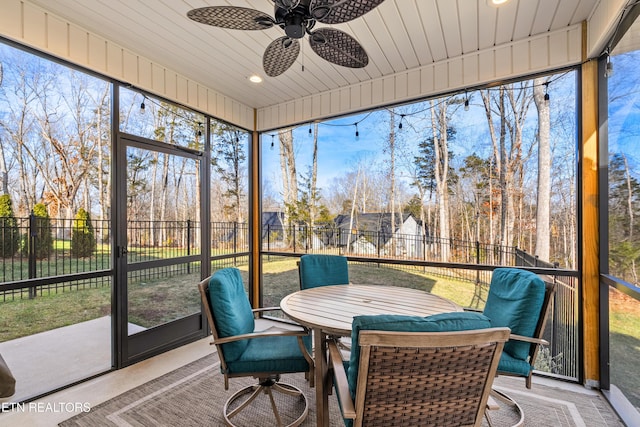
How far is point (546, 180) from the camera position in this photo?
9.07 ft

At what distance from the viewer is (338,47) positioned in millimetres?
1958

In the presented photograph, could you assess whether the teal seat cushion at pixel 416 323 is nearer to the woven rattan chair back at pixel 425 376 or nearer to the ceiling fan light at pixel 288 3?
the woven rattan chair back at pixel 425 376

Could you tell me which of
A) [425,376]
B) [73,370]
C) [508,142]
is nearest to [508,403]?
[425,376]

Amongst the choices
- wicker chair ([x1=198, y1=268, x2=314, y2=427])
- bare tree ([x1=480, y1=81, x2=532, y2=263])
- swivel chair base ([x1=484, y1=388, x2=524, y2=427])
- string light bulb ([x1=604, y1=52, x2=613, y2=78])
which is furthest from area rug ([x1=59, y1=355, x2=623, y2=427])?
string light bulb ([x1=604, y1=52, x2=613, y2=78])

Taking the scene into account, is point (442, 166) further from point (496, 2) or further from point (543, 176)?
point (496, 2)

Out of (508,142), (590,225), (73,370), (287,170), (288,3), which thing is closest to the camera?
(288,3)

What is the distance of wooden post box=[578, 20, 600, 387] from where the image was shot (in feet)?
8.00

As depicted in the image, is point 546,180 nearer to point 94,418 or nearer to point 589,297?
point 589,297

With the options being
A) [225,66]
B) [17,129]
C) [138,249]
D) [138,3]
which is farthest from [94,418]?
[225,66]

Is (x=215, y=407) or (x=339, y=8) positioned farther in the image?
(x=215, y=407)

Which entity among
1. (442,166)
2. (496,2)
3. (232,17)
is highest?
(496,2)

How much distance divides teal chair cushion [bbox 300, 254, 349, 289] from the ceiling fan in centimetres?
184

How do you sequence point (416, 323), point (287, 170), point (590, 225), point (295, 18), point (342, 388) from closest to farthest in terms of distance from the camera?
1. point (416, 323)
2. point (342, 388)
3. point (295, 18)
4. point (590, 225)
5. point (287, 170)

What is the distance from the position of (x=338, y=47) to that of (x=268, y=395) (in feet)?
8.36
